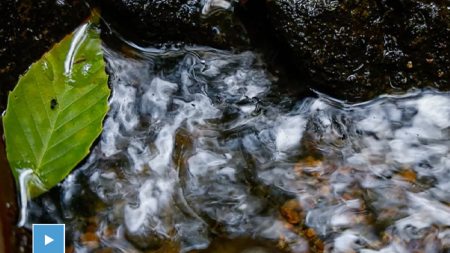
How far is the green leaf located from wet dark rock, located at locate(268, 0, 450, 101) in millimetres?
759

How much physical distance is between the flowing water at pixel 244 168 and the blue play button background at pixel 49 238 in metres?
0.03

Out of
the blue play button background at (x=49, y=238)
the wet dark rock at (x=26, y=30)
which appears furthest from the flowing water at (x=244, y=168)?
the wet dark rock at (x=26, y=30)

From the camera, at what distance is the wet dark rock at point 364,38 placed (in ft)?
7.81

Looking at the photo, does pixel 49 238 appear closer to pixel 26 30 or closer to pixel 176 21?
pixel 26 30

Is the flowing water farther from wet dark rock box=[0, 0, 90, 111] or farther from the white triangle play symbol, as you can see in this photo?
wet dark rock box=[0, 0, 90, 111]

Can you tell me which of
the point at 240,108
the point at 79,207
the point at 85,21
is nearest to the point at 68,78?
the point at 85,21

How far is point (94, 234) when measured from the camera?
92.2 inches

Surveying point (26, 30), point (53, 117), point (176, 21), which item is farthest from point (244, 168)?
point (26, 30)

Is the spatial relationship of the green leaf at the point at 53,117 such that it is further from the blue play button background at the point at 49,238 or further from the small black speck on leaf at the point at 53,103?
the blue play button background at the point at 49,238

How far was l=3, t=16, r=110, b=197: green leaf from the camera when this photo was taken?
88.2 inches

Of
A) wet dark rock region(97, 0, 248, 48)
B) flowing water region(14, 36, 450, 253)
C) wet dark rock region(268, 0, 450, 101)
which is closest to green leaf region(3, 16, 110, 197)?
flowing water region(14, 36, 450, 253)

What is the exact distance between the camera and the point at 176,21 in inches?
96.8

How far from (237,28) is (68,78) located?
70 centimetres

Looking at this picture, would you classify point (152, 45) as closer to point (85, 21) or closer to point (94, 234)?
point (85, 21)
